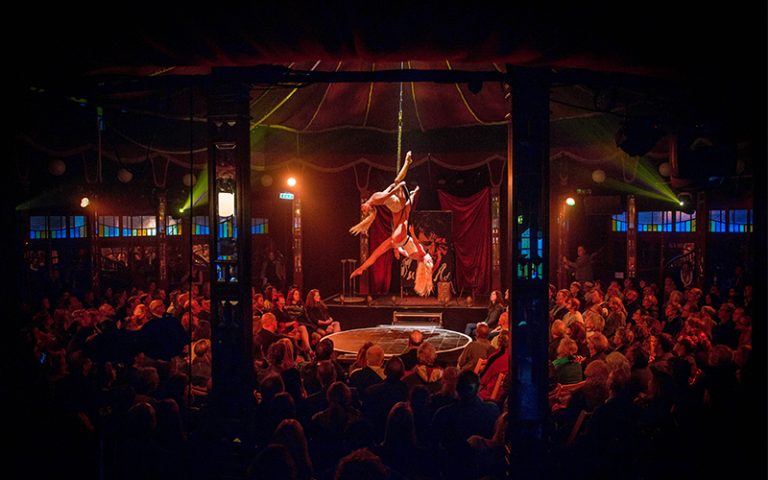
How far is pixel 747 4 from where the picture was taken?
333 centimetres

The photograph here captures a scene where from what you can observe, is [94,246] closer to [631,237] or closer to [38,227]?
→ [38,227]

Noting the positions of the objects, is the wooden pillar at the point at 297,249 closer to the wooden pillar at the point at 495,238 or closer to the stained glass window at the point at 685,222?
the wooden pillar at the point at 495,238

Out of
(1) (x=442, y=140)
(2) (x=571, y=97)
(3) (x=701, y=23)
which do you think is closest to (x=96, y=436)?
(3) (x=701, y=23)

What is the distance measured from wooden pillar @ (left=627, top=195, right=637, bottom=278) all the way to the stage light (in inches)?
369

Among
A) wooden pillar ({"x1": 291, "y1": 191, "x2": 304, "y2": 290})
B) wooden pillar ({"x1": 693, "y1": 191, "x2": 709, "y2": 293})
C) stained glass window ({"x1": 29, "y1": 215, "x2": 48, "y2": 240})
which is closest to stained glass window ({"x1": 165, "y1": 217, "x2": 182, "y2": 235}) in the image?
stained glass window ({"x1": 29, "y1": 215, "x2": 48, "y2": 240})

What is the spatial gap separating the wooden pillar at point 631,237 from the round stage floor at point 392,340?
4.89 m

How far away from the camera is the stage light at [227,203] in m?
4.48

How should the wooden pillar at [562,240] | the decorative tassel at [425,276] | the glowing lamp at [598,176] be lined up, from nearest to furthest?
the decorative tassel at [425,276], the glowing lamp at [598,176], the wooden pillar at [562,240]

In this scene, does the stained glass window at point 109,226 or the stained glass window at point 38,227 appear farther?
the stained glass window at point 109,226

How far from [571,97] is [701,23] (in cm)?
360

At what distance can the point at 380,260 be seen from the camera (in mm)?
12672

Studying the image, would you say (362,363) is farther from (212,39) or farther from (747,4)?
(747,4)

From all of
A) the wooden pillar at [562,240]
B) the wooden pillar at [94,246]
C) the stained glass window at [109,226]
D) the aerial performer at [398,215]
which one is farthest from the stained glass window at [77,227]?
the wooden pillar at [562,240]

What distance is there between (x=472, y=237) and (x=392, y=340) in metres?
5.02
